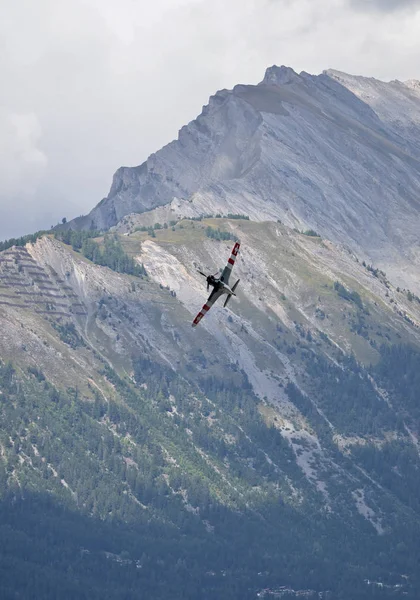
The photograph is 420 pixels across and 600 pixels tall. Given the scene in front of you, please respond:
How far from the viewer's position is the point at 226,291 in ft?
554
